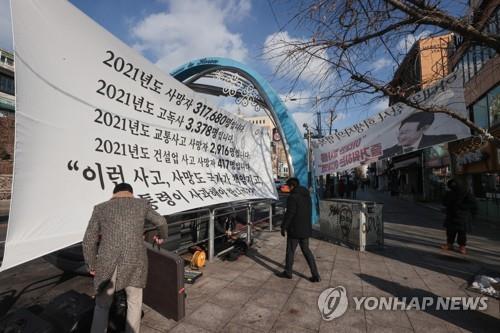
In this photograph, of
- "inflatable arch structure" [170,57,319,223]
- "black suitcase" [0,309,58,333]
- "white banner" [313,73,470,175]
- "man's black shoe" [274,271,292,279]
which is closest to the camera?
"black suitcase" [0,309,58,333]

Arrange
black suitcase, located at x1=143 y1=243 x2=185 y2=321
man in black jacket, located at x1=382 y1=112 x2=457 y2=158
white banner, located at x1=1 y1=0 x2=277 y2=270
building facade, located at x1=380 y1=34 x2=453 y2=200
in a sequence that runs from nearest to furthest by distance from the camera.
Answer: white banner, located at x1=1 y1=0 x2=277 y2=270
black suitcase, located at x1=143 y1=243 x2=185 y2=321
building facade, located at x1=380 y1=34 x2=453 y2=200
man in black jacket, located at x1=382 y1=112 x2=457 y2=158

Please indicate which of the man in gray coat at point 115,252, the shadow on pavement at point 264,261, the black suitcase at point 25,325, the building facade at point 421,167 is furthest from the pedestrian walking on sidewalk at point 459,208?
the black suitcase at point 25,325

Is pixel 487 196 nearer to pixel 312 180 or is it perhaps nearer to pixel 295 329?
pixel 312 180

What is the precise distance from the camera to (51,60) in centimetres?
273

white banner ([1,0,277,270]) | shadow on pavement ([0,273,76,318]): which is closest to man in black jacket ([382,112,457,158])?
white banner ([1,0,277,270])

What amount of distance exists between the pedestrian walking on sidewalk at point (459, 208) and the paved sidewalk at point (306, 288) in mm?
605

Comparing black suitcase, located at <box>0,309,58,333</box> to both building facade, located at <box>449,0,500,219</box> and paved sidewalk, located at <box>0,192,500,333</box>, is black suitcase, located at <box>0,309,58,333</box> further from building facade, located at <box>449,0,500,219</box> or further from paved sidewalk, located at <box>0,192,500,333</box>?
building facade, located at <box>449,0,500,219</box>

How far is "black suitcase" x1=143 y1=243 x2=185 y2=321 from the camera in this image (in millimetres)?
2963

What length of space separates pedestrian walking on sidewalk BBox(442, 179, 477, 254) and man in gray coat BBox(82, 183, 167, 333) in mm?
7317

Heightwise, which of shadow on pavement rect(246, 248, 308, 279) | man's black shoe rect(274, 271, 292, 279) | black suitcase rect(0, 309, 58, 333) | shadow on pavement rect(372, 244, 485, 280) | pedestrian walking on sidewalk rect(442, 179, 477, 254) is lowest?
shadow on pavement rect(372, 244, 485, 280)

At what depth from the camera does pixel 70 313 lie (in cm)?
271

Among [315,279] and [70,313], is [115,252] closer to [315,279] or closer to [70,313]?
[70,313]

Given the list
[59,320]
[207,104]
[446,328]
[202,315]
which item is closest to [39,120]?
[59,320]

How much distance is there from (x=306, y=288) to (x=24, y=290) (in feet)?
15.9
